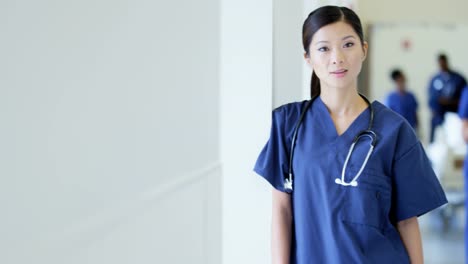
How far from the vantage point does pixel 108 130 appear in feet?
3.49

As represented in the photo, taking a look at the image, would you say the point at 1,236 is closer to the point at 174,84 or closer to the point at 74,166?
the point at 74,166

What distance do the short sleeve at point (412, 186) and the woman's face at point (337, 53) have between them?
188 mm

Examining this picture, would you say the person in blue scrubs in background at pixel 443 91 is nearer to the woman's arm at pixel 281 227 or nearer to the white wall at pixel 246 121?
the white wall at pixel 246 121

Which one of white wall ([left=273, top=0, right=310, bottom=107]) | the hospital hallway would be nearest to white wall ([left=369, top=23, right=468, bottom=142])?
the hospital hallway

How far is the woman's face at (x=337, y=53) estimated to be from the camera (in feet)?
3.60

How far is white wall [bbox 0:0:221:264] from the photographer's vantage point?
2.56 ft

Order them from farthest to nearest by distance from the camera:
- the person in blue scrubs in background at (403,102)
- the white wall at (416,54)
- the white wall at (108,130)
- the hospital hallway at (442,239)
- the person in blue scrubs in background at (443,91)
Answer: the white wall at (416,54), the person in blue scrubs in background at (403,102), the person in blue scrubs in background at (443,91), the hospital hallway at (442,239), the white wall at (108,130)

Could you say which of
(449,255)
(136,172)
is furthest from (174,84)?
(449,255)

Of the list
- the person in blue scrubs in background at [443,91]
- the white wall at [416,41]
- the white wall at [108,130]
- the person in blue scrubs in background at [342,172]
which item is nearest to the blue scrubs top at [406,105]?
the person in blue scrubs in background at [443,91]

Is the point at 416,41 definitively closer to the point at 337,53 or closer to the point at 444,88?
the point at 444,88

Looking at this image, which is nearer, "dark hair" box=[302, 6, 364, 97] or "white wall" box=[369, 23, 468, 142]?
"dark hair" box=[302, 6, 364, 97]

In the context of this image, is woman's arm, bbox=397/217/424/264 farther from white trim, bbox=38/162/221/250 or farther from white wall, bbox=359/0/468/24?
white wall, bbox=359/0/468/24

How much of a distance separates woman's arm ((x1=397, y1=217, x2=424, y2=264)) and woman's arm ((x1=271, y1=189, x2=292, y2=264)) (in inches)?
8.8

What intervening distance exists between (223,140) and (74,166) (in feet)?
2.08
